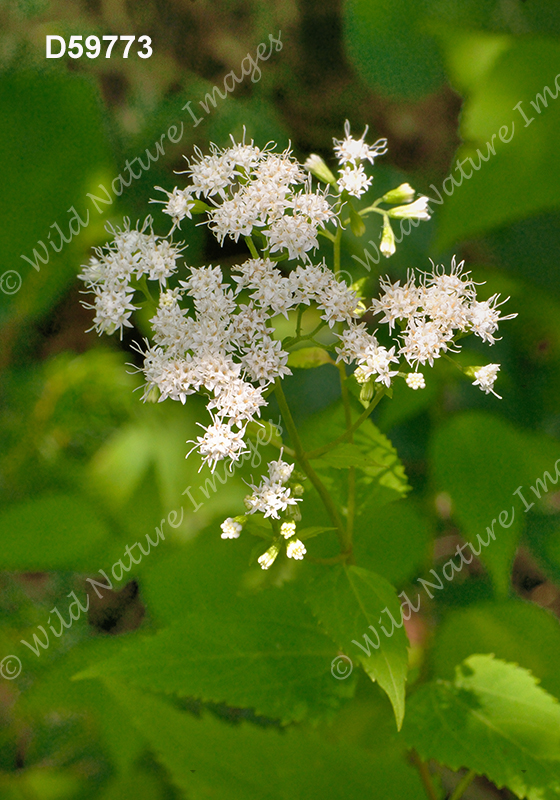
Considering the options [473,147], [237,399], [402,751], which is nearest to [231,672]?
[237,399]

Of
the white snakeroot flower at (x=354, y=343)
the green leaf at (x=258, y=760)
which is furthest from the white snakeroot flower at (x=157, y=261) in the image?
the green leaf at (x=258, y=760)

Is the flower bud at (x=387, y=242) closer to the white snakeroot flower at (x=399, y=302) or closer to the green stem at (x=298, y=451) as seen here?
the white snakeroot flower at (x=399, y=302)

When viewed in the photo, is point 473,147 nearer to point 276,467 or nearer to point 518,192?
point 518,192

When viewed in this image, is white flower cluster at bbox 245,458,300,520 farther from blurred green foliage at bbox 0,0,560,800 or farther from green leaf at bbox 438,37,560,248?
green leaf at bbox 438,37,560,248

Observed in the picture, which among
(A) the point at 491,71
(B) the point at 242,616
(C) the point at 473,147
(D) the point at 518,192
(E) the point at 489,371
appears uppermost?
(A) the point at 491,71

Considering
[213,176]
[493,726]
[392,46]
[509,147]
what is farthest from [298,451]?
[392,46]

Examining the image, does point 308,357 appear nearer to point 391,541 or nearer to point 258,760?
point 391,541
